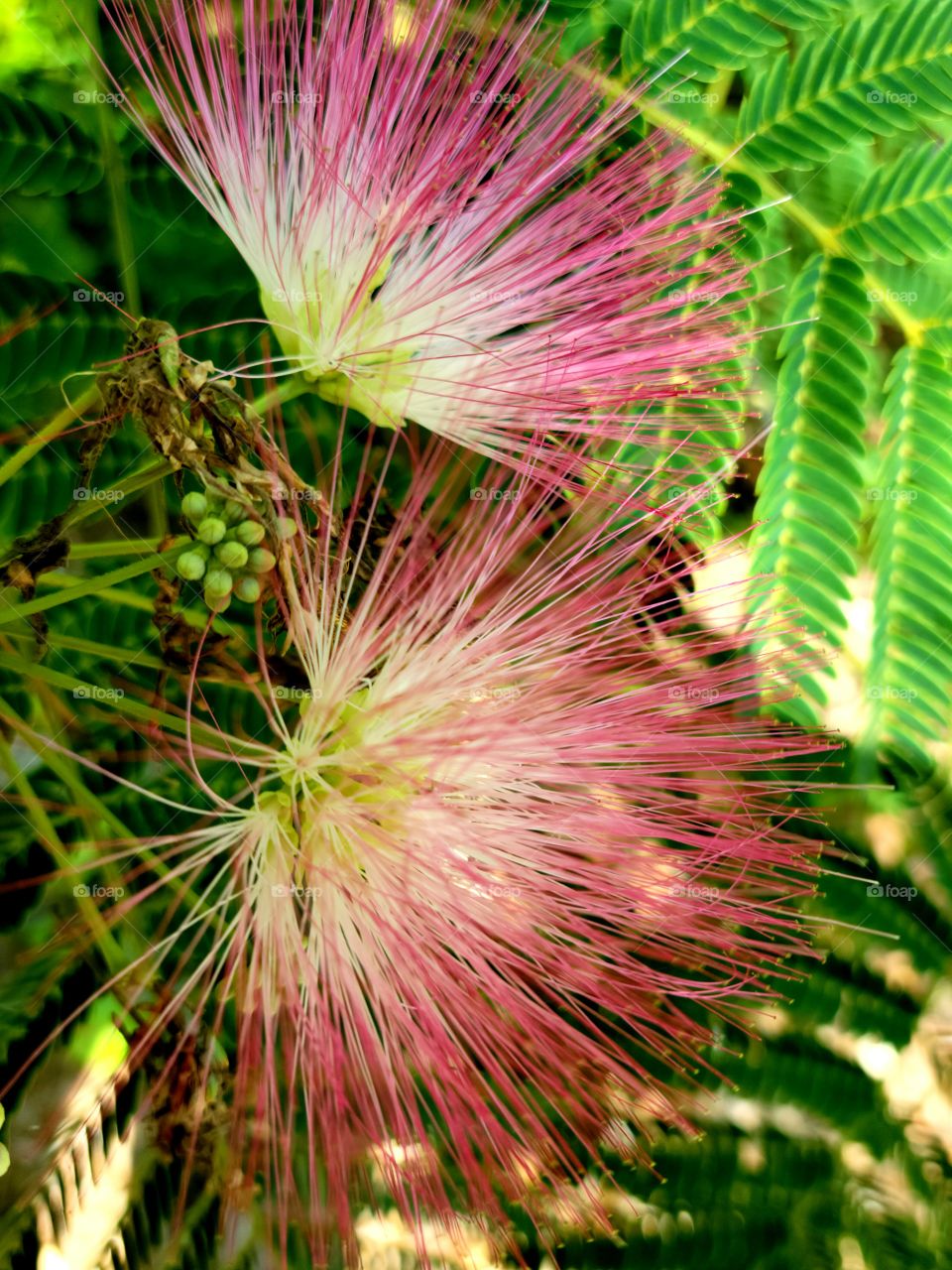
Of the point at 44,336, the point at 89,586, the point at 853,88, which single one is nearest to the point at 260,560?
the point at 89,586

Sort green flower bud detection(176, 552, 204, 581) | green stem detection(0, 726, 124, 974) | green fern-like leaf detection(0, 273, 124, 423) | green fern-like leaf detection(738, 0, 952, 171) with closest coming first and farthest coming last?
green flower bud detection(176, 552, 204, 581) < green stem detection(0, 726, 124, 974) < green fern-like leaf detection(0, 273, 124, 423) < green fern-like leaf detection(738, 0, 952, 171)

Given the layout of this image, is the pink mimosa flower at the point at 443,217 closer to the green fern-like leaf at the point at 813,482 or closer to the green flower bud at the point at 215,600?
the green fern-like leaf at the point at 813,482

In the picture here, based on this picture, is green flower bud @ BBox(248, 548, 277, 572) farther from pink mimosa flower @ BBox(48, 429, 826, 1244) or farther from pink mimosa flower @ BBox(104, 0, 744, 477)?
pink mimosa flower @ BBox(104, 0, 744, 477)

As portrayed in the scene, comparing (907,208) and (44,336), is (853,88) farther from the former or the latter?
(44,336)

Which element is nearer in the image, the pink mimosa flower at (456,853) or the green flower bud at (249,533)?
the green flower bud at (249,533)

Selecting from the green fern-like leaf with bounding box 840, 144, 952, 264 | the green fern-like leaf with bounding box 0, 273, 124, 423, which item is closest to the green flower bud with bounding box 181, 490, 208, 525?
the green fern-like leaf with bounding box 0, 273, 124, 423

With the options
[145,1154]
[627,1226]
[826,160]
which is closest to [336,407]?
[826,160]

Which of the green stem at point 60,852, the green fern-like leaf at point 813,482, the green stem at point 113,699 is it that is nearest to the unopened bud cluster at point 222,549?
the green stem at point 113,699
